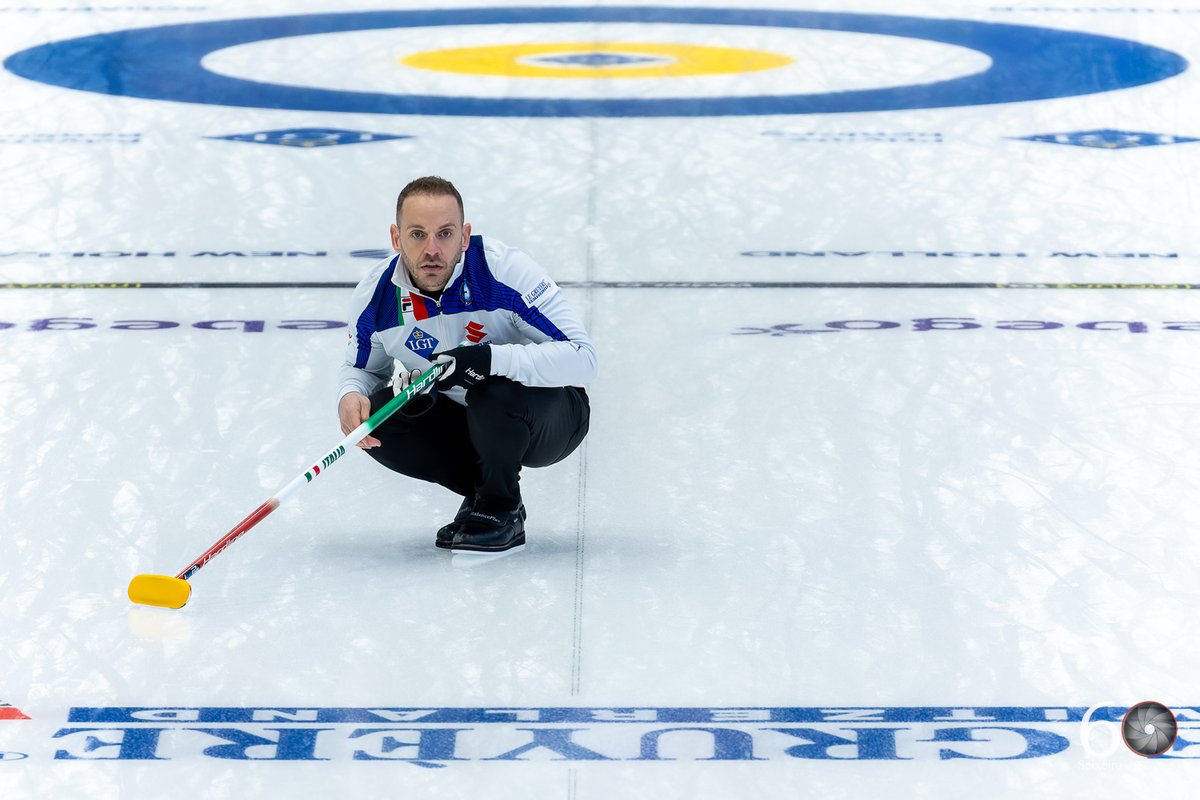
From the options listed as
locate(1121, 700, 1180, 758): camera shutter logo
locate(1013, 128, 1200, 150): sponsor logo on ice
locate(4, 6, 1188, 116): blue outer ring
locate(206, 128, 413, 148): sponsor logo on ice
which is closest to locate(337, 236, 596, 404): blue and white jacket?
locate(1121, 700, 1180, 758): camera shutter logo

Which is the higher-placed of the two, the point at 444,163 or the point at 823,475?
the point at 444,163

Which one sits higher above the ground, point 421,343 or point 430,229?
point 430,229

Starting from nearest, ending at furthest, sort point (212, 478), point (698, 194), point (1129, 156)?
point (212, 478) < point (698, 194) < point (1129, 156)

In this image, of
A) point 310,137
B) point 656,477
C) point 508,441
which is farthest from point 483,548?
point 310,137

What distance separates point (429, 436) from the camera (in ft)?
7.59

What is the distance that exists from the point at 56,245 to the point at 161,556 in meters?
1.64

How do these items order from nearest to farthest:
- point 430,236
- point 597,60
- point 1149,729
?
point 1149,729, point 430,236, point 597,60

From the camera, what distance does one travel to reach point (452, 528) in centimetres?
240

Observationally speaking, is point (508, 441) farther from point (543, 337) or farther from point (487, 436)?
point (543, 337)

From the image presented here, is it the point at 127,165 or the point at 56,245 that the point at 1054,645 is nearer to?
the point at 56,245

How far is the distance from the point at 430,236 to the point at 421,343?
0.21 metres

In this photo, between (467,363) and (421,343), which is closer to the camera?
(467,363)

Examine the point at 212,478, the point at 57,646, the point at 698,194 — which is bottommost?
the point at 57,646

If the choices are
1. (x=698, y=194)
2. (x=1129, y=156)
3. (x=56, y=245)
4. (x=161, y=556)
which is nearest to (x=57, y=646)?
(x=161, y=556)
